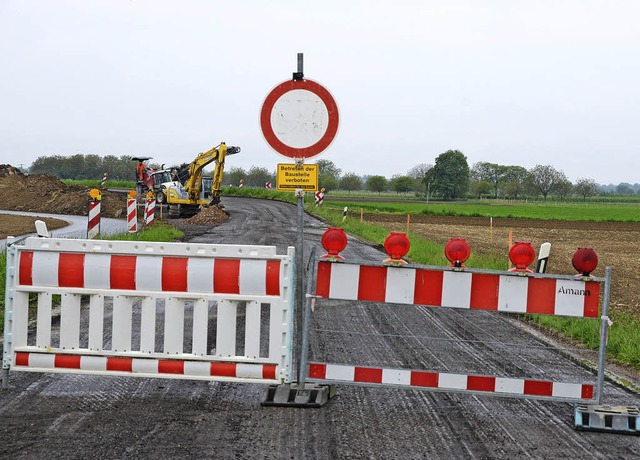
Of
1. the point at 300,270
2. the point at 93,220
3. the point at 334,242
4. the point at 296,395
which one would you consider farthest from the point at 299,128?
the point at 93,220

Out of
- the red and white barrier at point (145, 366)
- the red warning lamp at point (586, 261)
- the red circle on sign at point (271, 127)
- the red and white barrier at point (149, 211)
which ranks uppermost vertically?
the red circle on sign at point (271, 127)

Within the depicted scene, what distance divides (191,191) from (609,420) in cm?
3097

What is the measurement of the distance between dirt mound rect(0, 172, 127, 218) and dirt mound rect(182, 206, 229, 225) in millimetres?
6232

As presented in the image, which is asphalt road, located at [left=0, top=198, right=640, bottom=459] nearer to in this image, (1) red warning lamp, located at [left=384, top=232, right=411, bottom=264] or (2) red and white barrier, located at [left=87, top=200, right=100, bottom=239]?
(1) red warning lamp, located at [left=384, top=232, right=411, bottom=264]

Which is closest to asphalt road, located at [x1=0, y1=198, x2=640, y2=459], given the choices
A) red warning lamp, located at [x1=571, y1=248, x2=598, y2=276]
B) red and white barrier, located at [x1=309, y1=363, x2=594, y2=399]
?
red and white barrier, located at [x1=309, y1=363, x2=594, y2=399]

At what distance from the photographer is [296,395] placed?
5273 mm

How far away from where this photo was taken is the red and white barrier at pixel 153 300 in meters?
5.18

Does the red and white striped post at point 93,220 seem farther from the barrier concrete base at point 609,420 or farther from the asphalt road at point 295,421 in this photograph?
the barrier concrete base at point 609,420

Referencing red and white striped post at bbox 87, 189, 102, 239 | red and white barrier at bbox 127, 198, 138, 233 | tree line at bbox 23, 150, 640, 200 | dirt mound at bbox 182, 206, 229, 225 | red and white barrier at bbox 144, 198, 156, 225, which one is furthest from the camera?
tree line at bbox 23, 150, 640, 200

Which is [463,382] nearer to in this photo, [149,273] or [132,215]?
[149,273]

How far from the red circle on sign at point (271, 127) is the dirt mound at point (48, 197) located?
30.8 meters

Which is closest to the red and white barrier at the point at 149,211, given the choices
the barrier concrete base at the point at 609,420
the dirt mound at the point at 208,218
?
the dirt mound at the point at 208,218

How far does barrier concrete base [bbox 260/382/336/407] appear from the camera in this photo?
5199mm

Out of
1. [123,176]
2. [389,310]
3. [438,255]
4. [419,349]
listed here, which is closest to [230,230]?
[438,255]
